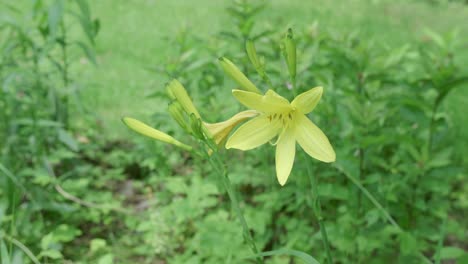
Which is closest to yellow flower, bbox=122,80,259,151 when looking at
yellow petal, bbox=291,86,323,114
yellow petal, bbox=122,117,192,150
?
yellow petal, bbox=122,117,192,150

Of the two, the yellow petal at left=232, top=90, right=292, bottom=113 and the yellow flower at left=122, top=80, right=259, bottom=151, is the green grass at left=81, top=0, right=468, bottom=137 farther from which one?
the yellow petal at left=232, top=90, right=292, bottom=113

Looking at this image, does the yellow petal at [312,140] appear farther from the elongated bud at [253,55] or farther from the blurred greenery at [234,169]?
the blurred greenery at [234,169]

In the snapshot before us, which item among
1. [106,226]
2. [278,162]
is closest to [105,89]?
[106,226]

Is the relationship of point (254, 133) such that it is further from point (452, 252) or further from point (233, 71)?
point (452, 252)

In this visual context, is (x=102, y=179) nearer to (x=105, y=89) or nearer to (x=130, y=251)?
(x=130, y=251)

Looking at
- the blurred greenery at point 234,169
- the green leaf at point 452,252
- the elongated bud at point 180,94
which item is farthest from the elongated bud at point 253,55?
the green leaf at point 452,252

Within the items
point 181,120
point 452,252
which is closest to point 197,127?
point 181,120

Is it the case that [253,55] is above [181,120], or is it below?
above
